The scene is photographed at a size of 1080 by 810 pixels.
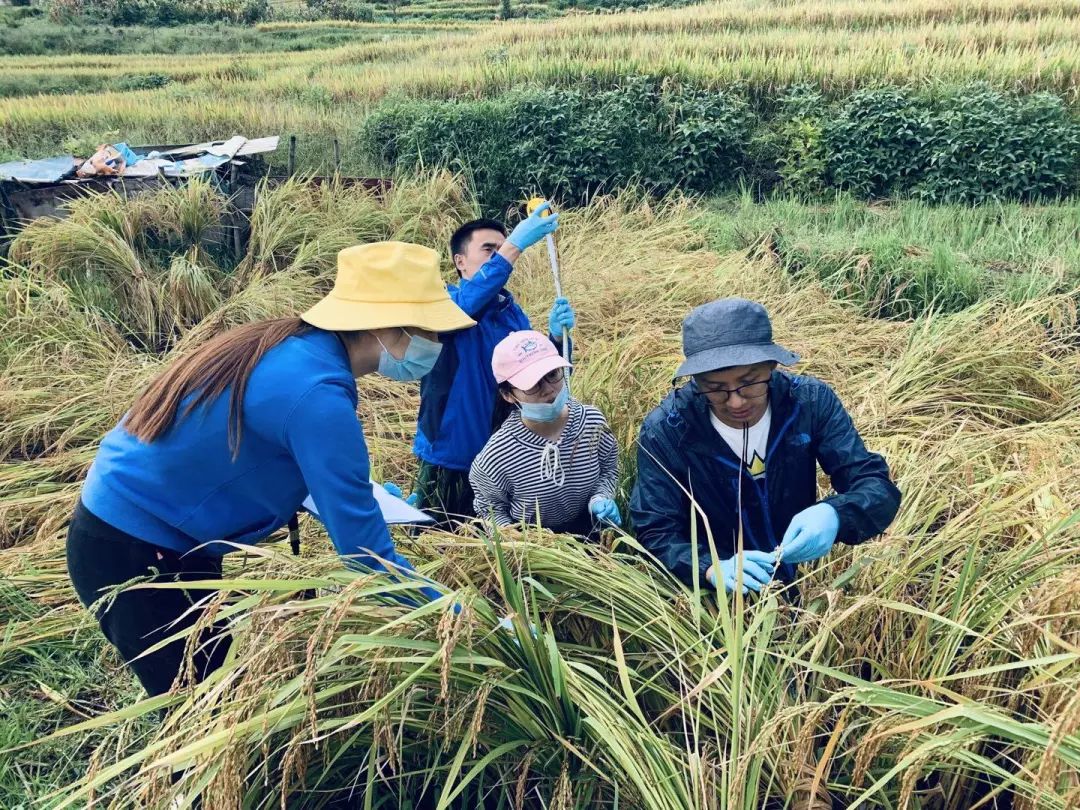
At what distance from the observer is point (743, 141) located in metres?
8.55

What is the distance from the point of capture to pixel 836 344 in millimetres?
4008

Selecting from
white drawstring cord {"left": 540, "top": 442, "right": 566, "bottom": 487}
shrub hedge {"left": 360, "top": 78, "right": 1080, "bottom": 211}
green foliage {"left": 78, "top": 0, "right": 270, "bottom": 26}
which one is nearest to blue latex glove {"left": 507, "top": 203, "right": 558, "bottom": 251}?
white drawstring cord {"left": 540, "top": 442, "right": 566, "bottom": 487}

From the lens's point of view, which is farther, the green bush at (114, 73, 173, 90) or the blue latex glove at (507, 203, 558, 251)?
the green bush at (114, 73, 173, 90)

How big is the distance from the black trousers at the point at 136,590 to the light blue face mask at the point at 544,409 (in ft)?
3.25

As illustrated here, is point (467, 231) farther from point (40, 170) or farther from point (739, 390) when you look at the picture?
point (40, 170)

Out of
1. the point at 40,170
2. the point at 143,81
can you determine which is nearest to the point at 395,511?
the point at 40,170

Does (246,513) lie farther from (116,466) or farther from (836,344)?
(836,344)

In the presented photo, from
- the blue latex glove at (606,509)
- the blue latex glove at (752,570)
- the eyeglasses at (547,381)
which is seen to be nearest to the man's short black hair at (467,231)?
the eyeglasses at (547,381)

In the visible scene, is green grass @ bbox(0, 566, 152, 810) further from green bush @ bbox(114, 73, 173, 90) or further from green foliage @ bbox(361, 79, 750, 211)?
green bush @ bbox(114, 73, 173, 90)

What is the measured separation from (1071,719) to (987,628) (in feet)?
2.02

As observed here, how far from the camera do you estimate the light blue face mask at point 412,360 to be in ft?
5.96

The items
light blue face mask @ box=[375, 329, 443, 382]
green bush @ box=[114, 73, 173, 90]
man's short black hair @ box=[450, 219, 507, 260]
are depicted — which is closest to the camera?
light blue face mask @ box=[375, 329, 443, 382]

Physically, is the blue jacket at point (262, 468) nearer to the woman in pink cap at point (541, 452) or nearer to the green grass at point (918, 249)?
the woman in pink cap at point (541, 452)

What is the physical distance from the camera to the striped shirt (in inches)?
95.4
